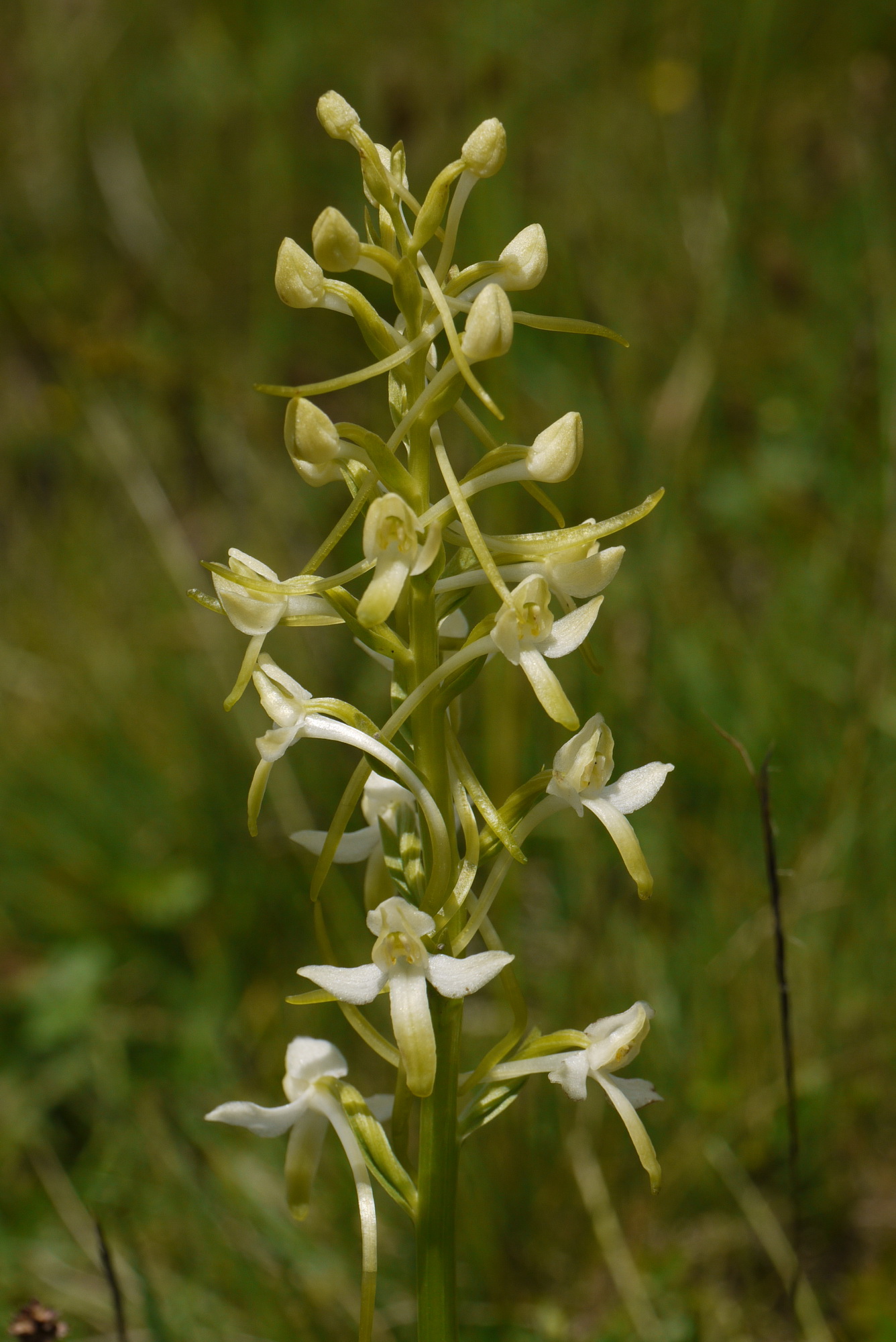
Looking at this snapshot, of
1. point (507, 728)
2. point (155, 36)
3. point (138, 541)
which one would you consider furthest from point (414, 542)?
point (155, 36)

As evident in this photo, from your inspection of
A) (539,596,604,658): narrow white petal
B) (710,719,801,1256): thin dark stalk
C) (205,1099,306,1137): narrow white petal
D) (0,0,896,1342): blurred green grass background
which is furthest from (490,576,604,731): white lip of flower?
(0,0,896,1342): blurred green grass background

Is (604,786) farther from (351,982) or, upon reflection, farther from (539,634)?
(351,982)

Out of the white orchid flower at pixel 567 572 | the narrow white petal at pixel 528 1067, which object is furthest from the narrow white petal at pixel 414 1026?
the white orchid flower at pixel 567 572

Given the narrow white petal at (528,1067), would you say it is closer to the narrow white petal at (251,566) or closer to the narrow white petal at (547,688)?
the narrow white petal at (547,688)

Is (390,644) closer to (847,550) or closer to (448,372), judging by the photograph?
(448,372)

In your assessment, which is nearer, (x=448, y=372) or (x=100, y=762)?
(x=448, y=372)

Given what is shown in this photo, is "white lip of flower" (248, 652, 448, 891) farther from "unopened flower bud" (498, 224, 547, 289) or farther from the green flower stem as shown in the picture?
"unopened flower bud" (498, 224, 547, 289)
